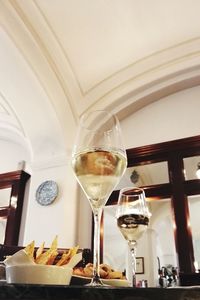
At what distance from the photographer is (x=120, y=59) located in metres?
4.45

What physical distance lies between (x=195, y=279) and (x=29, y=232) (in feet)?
8.40

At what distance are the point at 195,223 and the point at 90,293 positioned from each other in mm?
3709

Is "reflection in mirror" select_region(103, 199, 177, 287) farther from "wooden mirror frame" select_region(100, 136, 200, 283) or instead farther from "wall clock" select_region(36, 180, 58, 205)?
"wall clock" select_region(36, 180, 58, 205)

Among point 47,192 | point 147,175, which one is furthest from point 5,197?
point 147,175

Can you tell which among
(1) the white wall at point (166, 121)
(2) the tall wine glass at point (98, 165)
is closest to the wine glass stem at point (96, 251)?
(2) the tall wine glass at point (98, 165)

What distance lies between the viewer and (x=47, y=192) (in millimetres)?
4535

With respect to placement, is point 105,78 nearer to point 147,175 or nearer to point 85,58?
point 85,58

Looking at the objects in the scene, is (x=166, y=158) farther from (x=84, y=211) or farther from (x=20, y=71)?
(x=20, y=71)

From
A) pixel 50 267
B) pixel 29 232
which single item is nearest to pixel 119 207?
pixel 50 267

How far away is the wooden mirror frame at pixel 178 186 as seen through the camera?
3721mm

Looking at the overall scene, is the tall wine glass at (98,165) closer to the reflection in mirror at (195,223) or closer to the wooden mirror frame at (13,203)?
the reflection in mirror at (195,223)

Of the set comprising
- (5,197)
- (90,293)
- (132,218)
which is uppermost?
(5,197)

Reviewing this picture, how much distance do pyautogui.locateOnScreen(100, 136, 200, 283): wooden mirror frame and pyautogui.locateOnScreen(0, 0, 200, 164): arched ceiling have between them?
0.81m

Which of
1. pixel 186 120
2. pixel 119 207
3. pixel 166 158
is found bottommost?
pixel 119 207
